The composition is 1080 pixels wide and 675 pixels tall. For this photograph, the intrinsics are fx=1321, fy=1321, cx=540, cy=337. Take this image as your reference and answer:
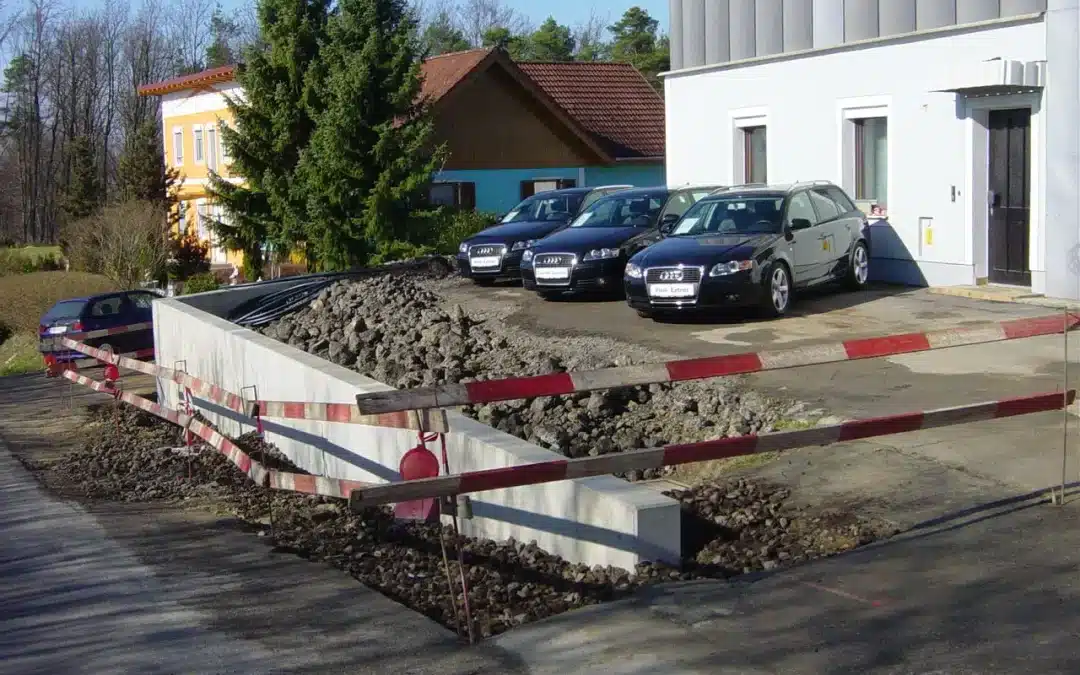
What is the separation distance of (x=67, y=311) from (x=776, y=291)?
17525 millimetres

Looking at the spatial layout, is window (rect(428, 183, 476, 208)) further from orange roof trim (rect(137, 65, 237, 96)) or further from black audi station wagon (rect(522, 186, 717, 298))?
black audi station wagon (rect(522, 186, 717, 298))

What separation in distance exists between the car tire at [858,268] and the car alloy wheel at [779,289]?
93.7 inches

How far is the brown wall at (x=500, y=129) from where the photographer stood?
1564 inches

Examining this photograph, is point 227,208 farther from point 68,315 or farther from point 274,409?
point 274,409

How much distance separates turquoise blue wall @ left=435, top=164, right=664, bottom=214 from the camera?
40438mm

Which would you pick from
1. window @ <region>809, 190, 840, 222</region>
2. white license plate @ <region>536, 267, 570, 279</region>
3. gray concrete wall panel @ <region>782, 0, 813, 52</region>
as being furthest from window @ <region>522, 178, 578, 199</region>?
window @ <region>809, 190, 840, 222</region>

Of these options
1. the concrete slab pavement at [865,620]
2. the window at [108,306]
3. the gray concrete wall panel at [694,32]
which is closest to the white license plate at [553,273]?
the gray concrete wall panel at [694,32]

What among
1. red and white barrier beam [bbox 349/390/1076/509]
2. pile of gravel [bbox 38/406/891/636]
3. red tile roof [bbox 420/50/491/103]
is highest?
red tile roof [bbox 420/50/491/103]

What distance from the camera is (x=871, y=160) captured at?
20.6 metres

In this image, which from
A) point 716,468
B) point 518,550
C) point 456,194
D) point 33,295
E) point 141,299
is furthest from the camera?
point 456,194

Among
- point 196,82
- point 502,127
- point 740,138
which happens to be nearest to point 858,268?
point 740,138

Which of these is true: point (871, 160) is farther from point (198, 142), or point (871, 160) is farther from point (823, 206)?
point (198, 142)

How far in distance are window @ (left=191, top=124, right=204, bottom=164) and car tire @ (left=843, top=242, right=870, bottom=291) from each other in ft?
130

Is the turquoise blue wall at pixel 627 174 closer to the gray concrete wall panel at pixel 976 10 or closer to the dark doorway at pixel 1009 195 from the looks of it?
the gray concrete wall panel at pixel 976 10
